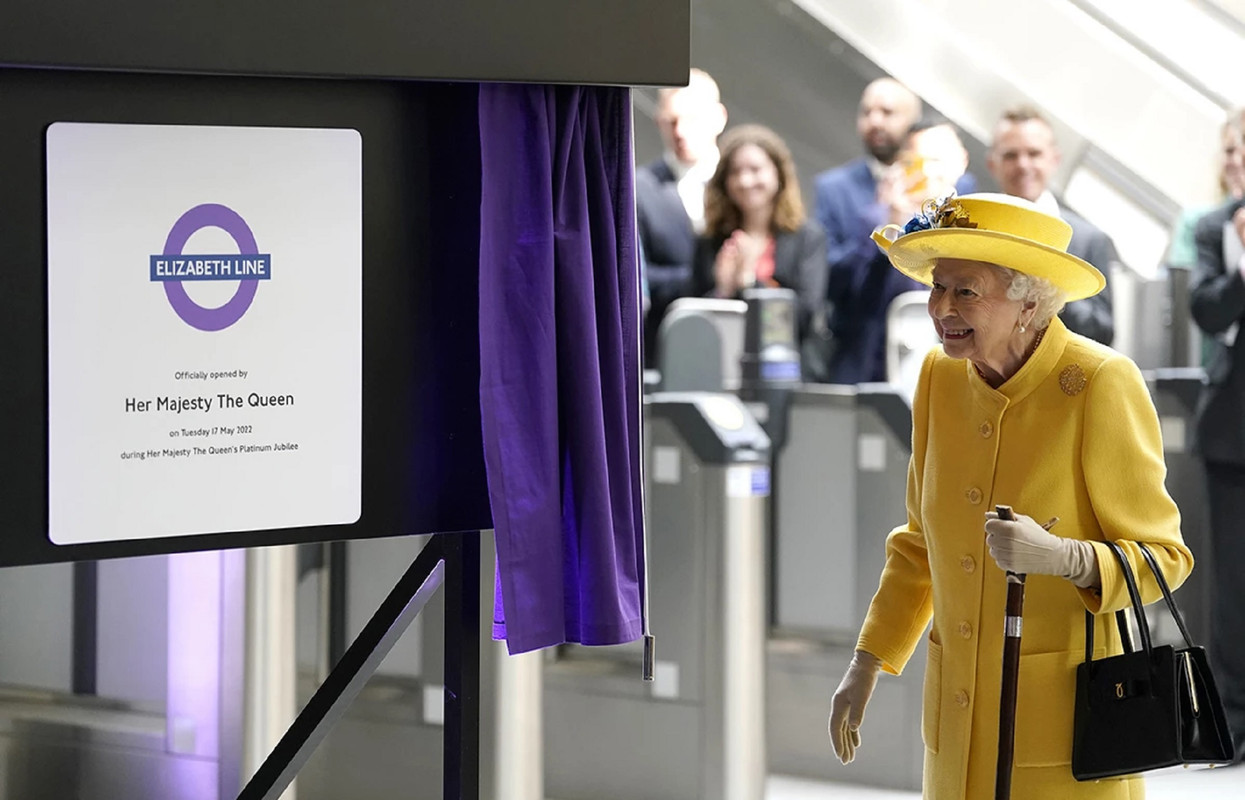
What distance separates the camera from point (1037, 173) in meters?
5.51

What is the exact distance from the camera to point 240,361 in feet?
7.80

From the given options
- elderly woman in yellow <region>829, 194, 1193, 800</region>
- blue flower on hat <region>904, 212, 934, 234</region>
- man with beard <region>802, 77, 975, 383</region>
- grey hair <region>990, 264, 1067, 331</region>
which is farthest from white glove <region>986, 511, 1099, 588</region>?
man with beard <region>802, 77, 975, 383</region>

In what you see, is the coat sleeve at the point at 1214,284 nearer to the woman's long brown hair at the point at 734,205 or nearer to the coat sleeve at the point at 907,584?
the woman's long brown hair at the point at 734,205

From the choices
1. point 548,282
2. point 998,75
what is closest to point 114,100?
point 548,282

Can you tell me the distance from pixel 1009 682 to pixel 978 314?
54 centimetres

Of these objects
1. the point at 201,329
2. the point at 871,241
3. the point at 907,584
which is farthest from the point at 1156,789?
the point at 201,329

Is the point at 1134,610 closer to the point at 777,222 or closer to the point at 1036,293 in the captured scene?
the point at 1036,293

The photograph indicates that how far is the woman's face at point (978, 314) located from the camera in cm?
242

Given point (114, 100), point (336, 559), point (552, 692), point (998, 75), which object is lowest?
point (552, 692)

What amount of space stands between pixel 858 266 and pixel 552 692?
199 centimetres

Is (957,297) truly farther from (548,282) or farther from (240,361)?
(240,361)

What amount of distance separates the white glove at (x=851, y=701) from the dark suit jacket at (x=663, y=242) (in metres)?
3.45

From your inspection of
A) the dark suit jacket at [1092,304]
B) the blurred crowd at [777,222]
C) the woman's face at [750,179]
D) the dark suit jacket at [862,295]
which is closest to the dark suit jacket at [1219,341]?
the dark suit jacket at [1092,304]

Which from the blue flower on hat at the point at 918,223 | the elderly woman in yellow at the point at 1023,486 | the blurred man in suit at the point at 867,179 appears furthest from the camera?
the blurred man in suit at the point at 867,179
